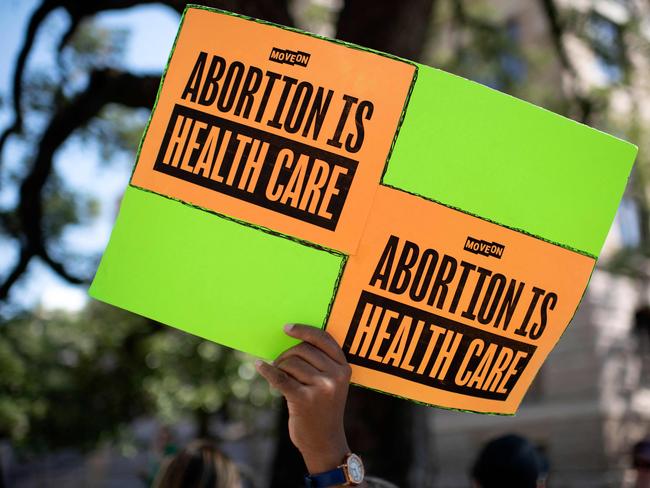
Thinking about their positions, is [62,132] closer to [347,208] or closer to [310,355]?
[347,208]

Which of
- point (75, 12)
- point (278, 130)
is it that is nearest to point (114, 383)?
point (75, 12)

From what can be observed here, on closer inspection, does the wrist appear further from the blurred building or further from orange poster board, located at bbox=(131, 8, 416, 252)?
the blurred building

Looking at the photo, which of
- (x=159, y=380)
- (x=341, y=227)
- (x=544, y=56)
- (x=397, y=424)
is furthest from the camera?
(x=159, y=380)

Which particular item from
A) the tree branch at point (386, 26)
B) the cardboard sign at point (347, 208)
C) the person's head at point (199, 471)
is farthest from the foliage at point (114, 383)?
the cardboard sign at point (347, 208)

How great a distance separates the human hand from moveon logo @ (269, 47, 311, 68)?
2.20 ft

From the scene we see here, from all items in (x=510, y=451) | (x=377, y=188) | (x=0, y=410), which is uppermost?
(x=377, y=188)

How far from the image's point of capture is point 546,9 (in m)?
8.69

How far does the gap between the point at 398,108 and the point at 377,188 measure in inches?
7.7

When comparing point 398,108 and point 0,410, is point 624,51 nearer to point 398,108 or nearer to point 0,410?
point 398,108

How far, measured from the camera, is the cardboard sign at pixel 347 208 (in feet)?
4.99

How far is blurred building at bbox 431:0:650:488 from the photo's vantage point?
14.1 metres

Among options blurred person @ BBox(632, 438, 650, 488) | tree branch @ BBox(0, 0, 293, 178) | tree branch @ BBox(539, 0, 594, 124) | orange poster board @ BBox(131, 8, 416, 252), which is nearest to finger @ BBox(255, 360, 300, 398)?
orange poster board @ BBox(131, 8, 416, 252)

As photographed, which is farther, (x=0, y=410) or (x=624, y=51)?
(x=0, y=410)

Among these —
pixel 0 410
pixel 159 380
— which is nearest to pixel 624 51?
pixel 159 380
